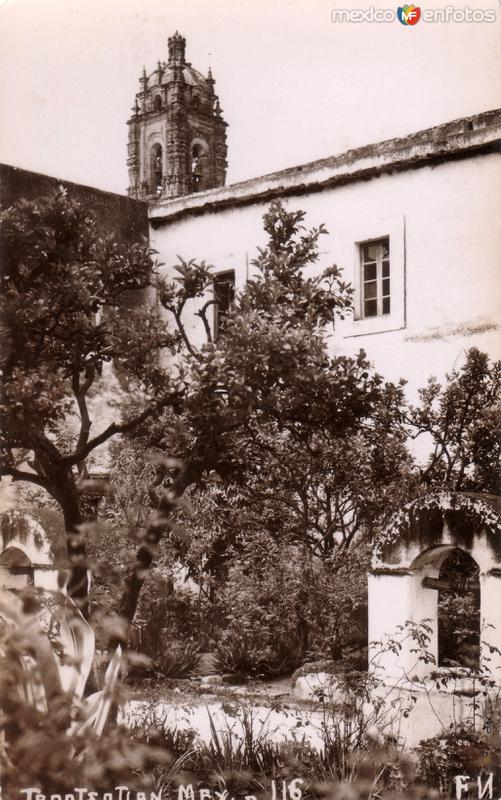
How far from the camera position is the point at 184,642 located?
321 inches

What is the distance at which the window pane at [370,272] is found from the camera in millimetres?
8109

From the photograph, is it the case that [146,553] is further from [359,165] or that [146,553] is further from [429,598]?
[359,165]

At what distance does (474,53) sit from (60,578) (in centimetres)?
396

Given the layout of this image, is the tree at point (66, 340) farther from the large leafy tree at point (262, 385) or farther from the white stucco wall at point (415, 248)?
the white stucco wall at point (415, 248)

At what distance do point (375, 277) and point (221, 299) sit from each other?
165 centimetres

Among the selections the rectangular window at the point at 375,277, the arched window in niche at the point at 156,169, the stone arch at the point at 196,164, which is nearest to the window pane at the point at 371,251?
the rectangular window at the point at 375,277

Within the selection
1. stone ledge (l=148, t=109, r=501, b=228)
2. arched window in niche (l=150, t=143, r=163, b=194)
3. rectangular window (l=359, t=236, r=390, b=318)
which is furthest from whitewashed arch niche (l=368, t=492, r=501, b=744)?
arched window in niche (l=150, t=143, r=163, b=194)

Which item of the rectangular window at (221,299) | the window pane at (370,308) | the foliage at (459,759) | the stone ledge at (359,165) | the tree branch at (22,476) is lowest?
the foliage at (459,759)

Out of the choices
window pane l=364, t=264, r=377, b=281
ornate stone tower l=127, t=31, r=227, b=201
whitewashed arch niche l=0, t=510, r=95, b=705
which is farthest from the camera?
ornate stone tower l=127, t=31, r=227, b=201

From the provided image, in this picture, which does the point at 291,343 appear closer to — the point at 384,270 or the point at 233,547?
the point at 384,270

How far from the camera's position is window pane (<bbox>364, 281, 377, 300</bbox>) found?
8.20 metres

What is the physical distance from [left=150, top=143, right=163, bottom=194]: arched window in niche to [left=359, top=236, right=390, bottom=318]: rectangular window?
1096 inches

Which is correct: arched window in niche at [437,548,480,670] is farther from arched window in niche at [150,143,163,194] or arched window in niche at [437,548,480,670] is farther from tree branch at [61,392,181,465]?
arched window in niche at [150,143,163,194]

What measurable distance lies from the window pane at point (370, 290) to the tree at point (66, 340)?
1986 millimetres
